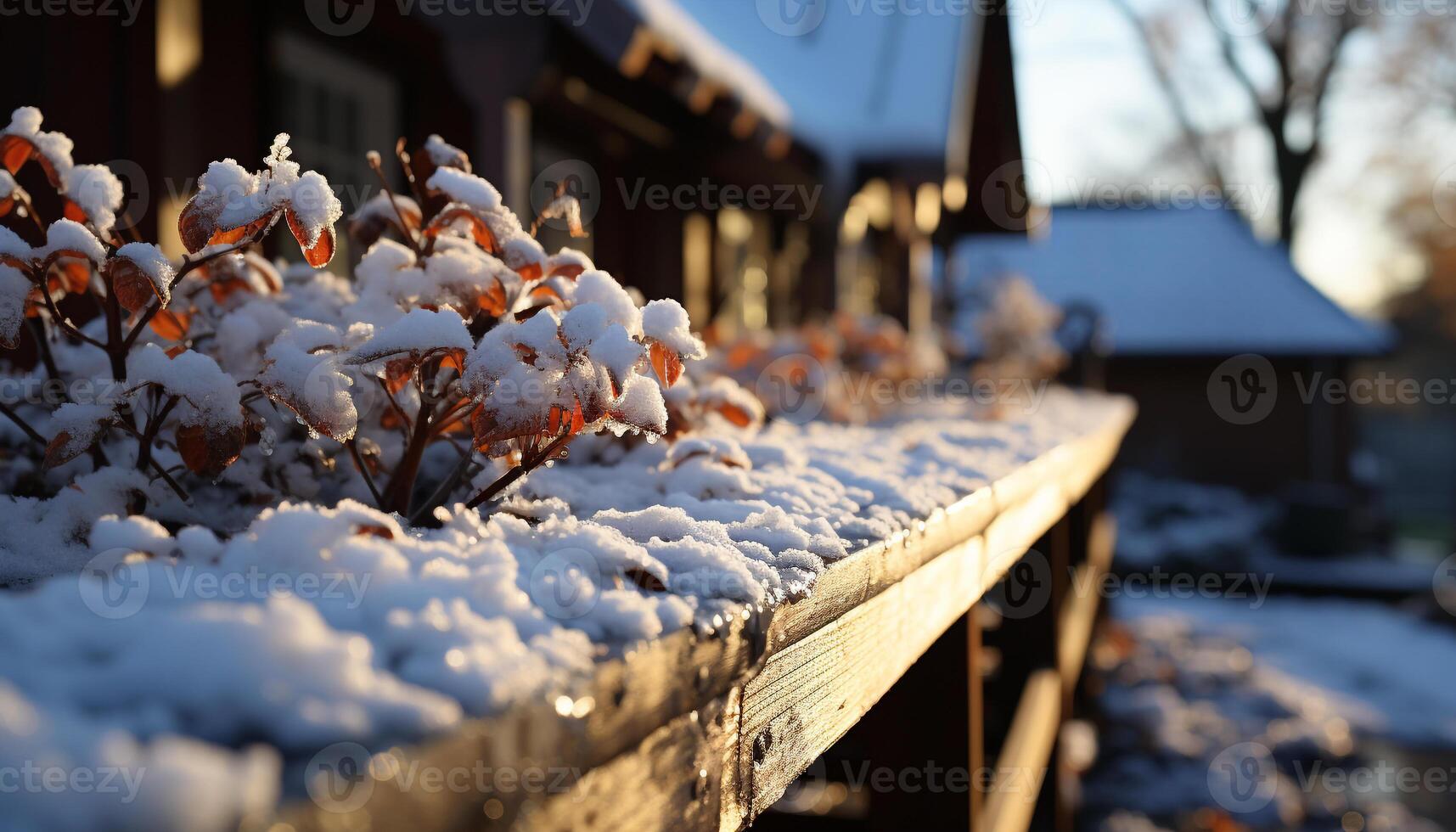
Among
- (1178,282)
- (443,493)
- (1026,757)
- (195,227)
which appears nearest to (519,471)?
(443,493)

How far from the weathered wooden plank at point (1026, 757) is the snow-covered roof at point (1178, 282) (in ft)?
44.6

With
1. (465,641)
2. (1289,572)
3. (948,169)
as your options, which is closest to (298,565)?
(465,641)

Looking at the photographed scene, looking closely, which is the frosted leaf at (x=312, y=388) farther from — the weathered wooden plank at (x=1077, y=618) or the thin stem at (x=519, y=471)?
the weathered wooden plank at (x=1077, y=618)

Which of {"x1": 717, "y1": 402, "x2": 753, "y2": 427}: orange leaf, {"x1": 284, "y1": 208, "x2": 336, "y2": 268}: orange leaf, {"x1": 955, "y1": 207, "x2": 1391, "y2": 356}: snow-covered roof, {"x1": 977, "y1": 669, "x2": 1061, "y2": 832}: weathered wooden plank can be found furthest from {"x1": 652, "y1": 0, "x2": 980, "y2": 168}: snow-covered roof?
{"x1": 955, "y1": 207, "x2": 1391, "y2": 356}: snow-covered roof

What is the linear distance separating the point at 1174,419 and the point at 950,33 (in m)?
13.6

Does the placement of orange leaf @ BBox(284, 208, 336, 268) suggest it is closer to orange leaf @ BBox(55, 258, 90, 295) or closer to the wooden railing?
orange leaf @ BBox(55, 258, 90, 295)

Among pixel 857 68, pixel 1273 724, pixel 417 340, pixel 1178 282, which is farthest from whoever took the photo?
pixel 1178 282

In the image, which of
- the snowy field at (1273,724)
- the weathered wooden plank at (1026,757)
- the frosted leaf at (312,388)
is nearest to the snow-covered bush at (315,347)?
the frosted leaf at (312,388)

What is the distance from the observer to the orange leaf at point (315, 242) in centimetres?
111

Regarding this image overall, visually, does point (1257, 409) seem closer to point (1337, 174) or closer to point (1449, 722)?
point (1337, 174)

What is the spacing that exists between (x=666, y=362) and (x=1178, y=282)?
22.9 m

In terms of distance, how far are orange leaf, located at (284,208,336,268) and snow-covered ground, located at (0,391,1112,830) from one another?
370 millimetres

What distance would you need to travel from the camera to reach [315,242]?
45.0 inches

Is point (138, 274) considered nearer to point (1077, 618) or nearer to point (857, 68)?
point (1077, 618)
